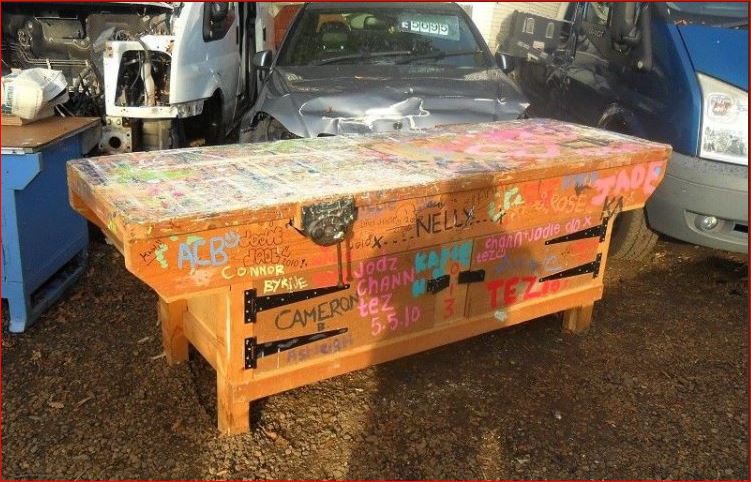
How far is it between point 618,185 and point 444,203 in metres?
1.06

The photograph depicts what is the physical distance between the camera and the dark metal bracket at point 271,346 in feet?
7.73

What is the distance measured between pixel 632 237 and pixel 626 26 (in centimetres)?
136

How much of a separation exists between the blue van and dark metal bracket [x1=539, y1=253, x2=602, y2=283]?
0.80 m

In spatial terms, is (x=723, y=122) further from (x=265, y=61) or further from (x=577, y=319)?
(x=265, y=61)

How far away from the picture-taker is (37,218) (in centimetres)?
338

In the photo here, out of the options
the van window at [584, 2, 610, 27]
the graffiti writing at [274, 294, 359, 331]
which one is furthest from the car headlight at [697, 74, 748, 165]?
the graffiti writing at [274, 294, 359, 331]

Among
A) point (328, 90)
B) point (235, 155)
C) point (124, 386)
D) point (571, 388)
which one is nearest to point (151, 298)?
point (124, 386)

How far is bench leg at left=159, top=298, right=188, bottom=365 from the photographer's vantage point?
2.87 meters

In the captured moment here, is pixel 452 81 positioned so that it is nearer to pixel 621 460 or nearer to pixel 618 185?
pixel 618 185

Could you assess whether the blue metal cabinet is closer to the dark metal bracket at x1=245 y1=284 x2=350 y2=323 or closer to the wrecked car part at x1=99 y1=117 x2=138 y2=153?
the wrecked car part at x1=99 y1=117 x2=138 y2=153

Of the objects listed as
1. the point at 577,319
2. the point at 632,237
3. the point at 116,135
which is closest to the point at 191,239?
the point at 577,319

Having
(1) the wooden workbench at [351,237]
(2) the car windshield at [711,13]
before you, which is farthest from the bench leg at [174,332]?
(2) the car windshield at [711,13]

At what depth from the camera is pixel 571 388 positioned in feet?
9.73

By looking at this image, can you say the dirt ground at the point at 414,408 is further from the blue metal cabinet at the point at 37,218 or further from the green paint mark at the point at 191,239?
the green paint mark at the point at 191,239
